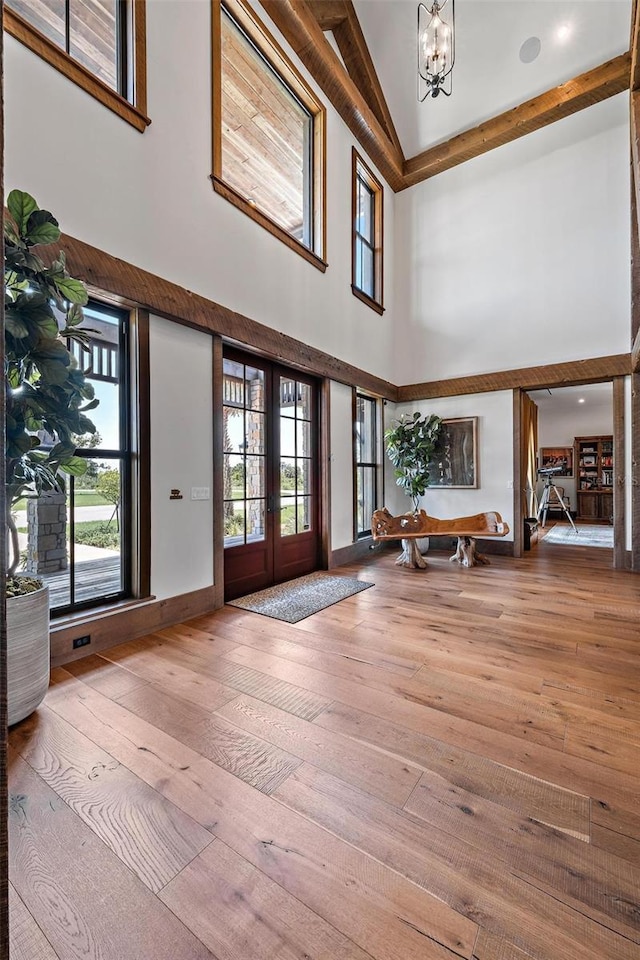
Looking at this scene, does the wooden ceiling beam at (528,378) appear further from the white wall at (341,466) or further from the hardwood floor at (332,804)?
the hardwood floor at (332,804)

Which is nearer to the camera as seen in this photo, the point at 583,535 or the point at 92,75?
the point at 92,75

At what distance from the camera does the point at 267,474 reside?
4.31m

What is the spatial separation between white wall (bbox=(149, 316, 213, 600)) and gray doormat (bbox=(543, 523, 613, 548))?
6.11 m

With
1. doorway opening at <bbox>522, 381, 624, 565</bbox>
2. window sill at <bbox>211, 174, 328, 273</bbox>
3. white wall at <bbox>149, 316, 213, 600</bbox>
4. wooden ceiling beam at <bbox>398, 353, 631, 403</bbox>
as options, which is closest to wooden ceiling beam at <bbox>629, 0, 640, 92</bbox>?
wooden ceiling beam at <bbox>398, 353, 631, 403</bbox>

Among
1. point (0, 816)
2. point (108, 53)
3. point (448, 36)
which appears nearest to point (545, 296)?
point (448, 36)

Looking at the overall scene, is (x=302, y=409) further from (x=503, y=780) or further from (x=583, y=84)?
(x=583, y=84)

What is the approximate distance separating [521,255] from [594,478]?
6.66 metres

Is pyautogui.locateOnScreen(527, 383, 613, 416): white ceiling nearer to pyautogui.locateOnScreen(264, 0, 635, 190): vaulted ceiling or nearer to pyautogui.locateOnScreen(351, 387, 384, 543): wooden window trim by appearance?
pyautogui.locateOnScreen(351, 387, 384, 543): wooden window trim

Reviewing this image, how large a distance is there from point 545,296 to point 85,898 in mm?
6851

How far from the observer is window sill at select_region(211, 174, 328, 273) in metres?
3.55

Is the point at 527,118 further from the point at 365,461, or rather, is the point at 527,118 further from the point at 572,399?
the point at 572,399

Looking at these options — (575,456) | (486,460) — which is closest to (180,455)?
(486,460)

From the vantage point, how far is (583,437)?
33.5 ft

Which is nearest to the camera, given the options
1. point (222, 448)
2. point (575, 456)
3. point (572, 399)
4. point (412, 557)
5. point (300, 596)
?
point (222, 448)
